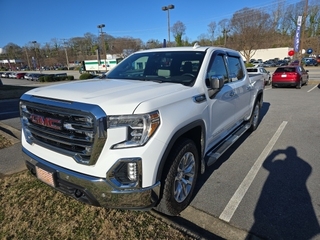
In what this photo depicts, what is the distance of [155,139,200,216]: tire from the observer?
225 cm

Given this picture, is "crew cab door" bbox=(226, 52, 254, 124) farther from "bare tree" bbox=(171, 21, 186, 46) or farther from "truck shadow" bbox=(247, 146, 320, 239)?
"bare tree" bbox=(171, 21, 186, 46)

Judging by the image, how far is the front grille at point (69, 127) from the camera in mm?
1862

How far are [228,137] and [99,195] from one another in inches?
103

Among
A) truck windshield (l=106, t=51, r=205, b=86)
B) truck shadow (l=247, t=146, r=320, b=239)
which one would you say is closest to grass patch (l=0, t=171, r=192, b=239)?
truck shadow (l=247, t=146, r=320, b=239)

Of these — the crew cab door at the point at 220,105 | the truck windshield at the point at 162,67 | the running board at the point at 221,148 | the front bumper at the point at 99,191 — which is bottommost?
the running board at the point at 221,148

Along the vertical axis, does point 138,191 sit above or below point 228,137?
above

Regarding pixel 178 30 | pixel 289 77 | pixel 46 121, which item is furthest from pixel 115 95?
pixel 178 30

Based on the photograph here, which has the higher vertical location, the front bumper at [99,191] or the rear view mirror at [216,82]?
the rear view mirror at [216,82]

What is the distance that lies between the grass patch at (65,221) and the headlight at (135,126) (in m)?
1.00

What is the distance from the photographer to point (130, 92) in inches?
87.6

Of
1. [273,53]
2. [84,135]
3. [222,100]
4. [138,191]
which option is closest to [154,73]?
[222,100]

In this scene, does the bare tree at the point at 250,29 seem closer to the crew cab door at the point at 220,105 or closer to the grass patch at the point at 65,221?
the crew cab door at the point at 220,105

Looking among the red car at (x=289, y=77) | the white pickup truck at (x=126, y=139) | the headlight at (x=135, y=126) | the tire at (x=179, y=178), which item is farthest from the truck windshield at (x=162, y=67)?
the red car at (x=289, y=77)

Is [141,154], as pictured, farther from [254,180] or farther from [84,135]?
[254,180]
